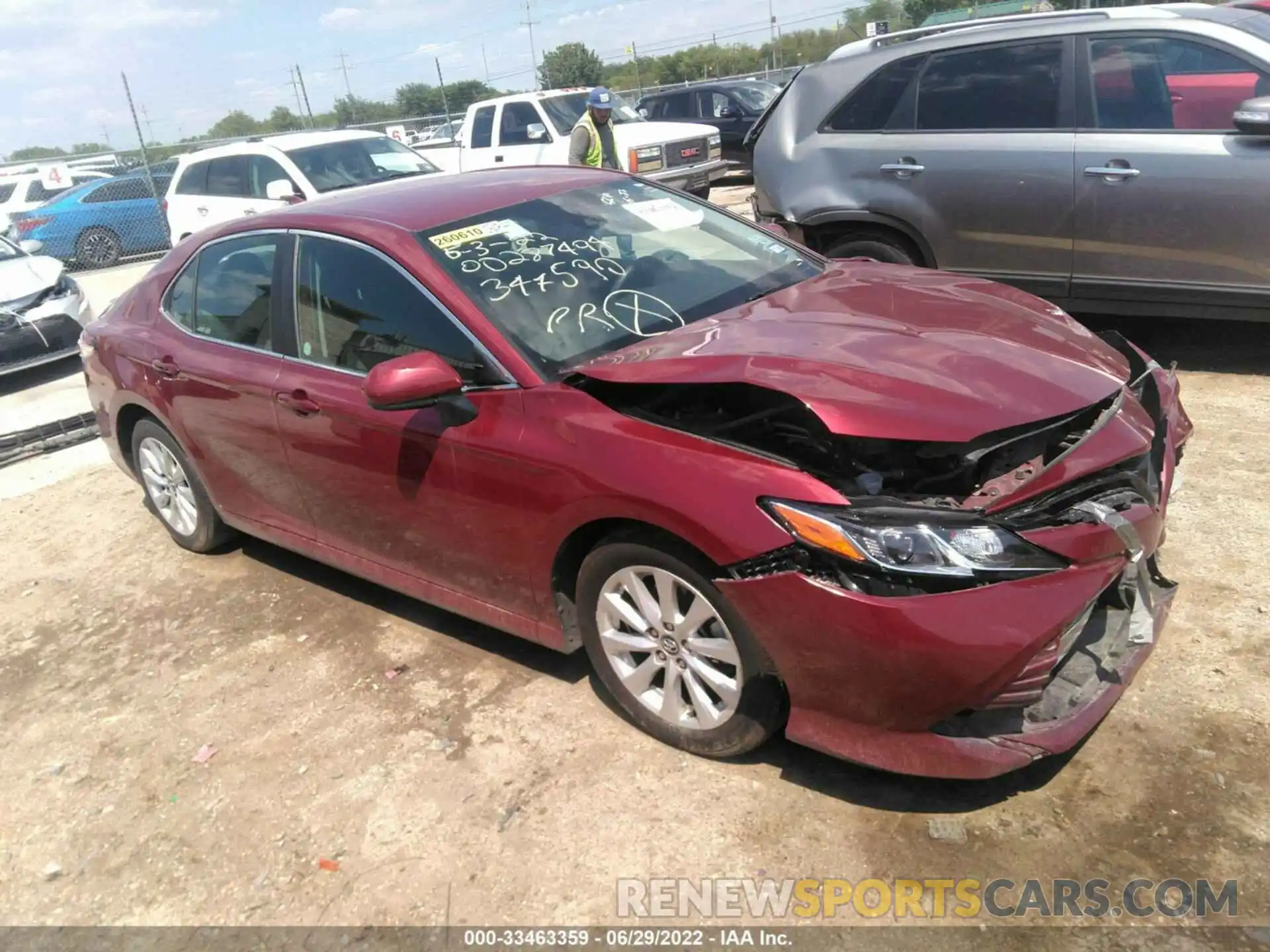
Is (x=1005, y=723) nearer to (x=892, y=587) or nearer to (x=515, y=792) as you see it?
(x=892, y=587)

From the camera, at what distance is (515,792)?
297cm

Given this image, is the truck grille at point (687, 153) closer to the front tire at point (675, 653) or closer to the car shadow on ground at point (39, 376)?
the car shadow on ground at point (39, 376)

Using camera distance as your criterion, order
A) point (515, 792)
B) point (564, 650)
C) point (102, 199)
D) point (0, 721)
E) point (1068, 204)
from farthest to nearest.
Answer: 1. point (102, 199)
2. point (1068, 204)
3. point (0, 721)
4. point (564, 650)
5. point (515, 792)

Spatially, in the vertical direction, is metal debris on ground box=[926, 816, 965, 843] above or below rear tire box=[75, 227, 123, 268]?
below

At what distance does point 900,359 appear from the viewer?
2828mm

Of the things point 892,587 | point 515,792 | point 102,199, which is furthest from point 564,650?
point 102,199

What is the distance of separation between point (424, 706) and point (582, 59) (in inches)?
2567

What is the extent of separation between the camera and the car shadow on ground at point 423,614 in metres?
3.62

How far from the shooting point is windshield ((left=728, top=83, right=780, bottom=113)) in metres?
16.2

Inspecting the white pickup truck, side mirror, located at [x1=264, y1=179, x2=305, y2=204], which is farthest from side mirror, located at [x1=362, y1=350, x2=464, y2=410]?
the white pickup truck

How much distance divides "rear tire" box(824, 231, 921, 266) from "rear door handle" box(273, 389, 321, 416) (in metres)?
3.74

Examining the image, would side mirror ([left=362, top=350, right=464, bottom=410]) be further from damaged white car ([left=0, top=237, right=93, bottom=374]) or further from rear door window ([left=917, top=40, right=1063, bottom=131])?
damaged white car ([left=0, top=237, right=93, bottom=374])

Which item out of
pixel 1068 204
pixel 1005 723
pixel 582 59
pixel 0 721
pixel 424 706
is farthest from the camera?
pixel 582 59

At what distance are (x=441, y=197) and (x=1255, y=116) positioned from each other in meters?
3.90
